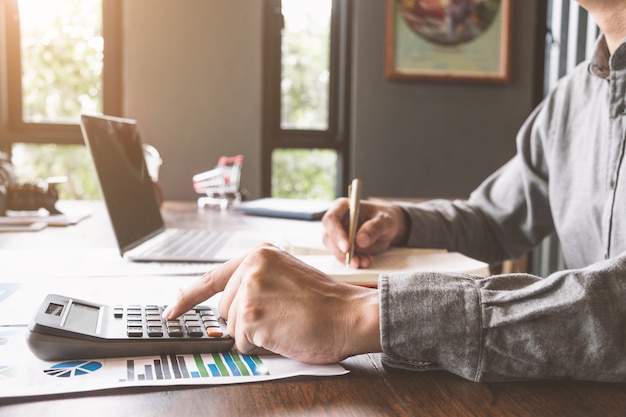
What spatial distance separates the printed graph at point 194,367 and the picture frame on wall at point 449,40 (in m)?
2.38

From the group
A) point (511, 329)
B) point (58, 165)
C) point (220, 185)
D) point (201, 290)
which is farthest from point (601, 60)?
point (58, 165)

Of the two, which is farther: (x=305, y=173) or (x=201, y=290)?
(x=305, y=173)

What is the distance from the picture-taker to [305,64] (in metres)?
2.89

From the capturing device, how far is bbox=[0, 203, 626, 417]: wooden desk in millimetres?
448

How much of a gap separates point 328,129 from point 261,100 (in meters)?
0.40

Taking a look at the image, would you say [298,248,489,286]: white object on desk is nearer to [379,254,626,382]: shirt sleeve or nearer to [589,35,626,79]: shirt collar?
[379,254,626,382]: shirt sleeve

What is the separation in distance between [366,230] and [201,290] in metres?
0.43

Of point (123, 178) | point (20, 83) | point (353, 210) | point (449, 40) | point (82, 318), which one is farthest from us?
point (449, 40)

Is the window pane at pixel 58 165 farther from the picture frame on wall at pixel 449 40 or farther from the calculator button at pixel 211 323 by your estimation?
the calculator button at pixel 211 323

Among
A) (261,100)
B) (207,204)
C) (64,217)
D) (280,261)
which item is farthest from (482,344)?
(261,100)

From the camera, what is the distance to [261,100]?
2.71 meters

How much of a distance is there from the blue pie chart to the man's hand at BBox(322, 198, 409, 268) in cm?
A: 46

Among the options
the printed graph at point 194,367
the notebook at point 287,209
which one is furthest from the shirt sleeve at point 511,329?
the notebook at point 287,209

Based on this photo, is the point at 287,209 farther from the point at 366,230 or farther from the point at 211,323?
the point at 211,323
